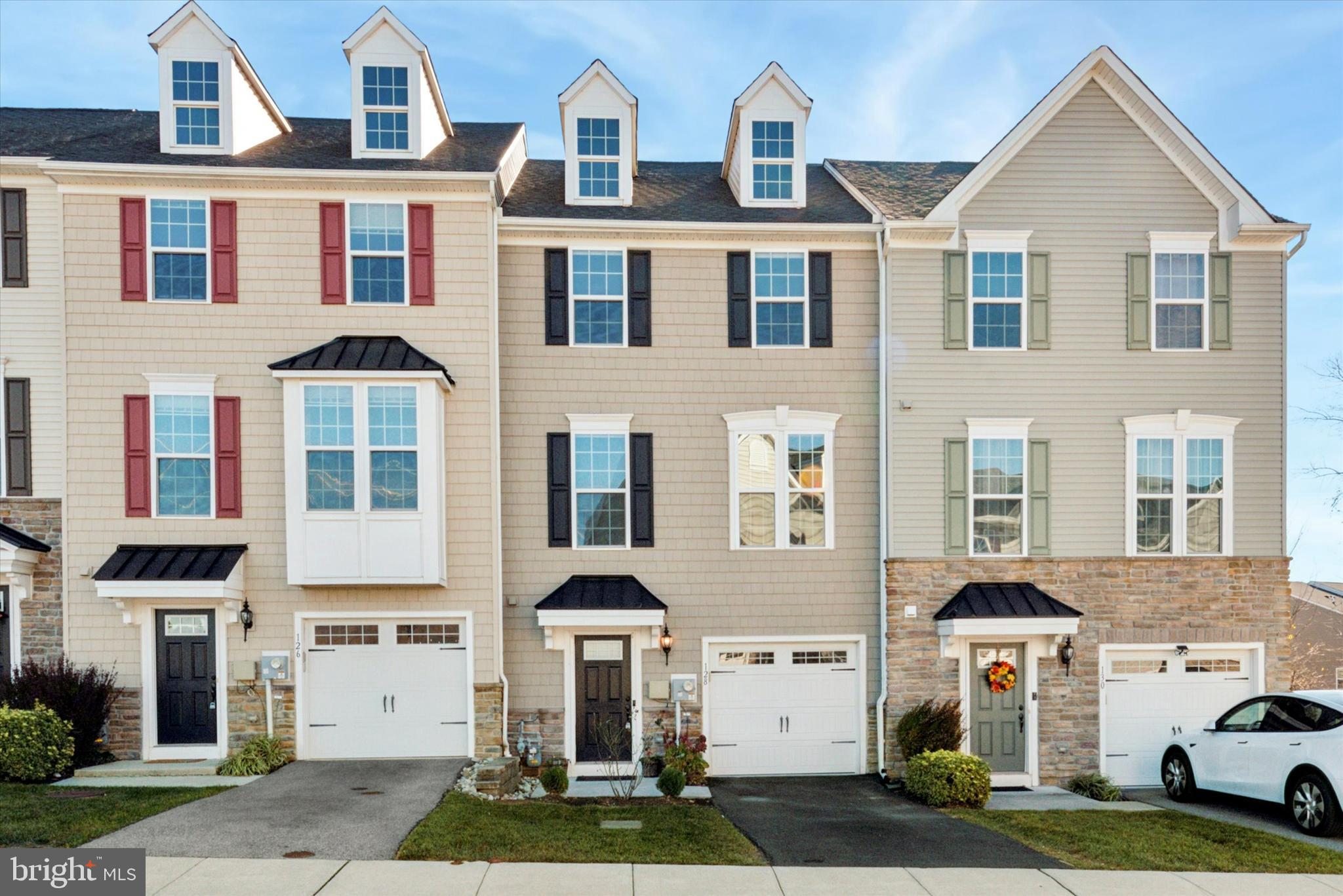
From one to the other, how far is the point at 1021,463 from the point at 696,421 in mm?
5429

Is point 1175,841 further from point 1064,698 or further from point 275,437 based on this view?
point 275,437

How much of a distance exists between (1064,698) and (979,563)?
262 cm

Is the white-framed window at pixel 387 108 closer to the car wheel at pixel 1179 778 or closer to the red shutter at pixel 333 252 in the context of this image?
the red shutter at pixel 333 252

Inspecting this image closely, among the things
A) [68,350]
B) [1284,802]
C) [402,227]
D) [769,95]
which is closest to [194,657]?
[68,350]

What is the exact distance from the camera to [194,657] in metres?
14.8

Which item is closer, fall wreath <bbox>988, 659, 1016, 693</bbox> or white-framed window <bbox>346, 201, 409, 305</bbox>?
white-framed window <bbox>346, 201, 409, 305</bbox>

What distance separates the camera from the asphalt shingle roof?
15094mm

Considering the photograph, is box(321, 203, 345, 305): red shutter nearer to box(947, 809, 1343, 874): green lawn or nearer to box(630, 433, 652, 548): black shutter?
Answer: box(630, 433, 652, 548): black shutter

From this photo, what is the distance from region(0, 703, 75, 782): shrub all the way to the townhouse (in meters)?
1.55

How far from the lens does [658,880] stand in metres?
8.95

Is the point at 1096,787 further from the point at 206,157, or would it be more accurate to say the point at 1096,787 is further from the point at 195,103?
the point at 195,103

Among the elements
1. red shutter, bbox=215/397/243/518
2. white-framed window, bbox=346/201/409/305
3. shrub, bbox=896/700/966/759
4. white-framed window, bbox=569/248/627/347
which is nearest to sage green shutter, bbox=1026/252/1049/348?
shrub, bbox=896/700/966/759

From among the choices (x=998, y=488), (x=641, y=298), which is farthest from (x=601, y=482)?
(x=998, y=488)

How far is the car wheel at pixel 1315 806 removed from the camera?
11.6m
